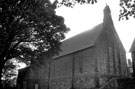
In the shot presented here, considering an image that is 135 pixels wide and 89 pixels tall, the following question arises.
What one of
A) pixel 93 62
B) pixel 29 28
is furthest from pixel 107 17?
pixel 29 28

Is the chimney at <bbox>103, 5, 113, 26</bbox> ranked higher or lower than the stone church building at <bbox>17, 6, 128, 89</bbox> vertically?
higher

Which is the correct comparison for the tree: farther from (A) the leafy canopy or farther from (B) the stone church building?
(B) the stone church building

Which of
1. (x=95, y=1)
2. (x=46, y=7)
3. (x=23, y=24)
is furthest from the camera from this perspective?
(x=46, y=7)

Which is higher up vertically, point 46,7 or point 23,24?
point 46,7

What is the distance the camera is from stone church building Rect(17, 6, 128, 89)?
27219mm

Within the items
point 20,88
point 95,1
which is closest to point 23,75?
point 20,88

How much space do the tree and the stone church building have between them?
446 centimetres

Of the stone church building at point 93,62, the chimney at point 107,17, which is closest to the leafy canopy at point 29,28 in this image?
the stone church building at point 93,62

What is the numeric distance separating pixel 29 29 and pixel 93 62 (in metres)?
13.9

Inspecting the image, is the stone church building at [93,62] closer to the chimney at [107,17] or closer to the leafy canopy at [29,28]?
the chimney at [107,17]

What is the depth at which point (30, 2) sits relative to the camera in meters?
16.2

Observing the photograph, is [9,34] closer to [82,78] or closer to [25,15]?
[25,15]

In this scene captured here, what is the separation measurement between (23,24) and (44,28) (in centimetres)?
270

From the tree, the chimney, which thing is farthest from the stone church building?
the tree
